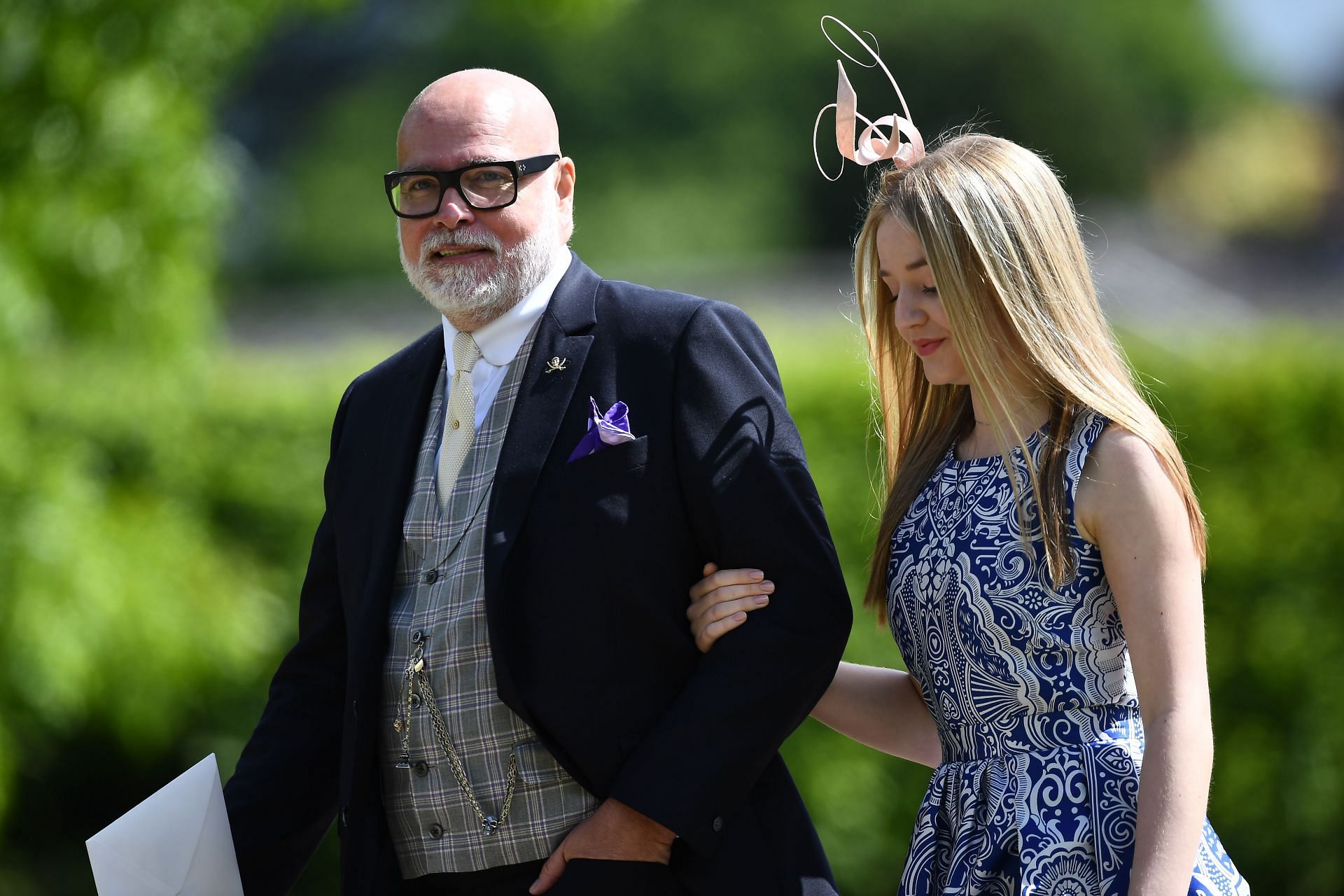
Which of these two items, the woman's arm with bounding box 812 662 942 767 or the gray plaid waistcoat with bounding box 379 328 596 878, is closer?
the gray plaid waistcoat with bounding box 379 328 596 878

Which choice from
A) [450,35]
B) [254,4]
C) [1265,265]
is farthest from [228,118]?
[254,4]

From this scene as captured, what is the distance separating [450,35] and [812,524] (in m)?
32.4

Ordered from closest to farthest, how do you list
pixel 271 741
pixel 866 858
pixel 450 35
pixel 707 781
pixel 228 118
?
1. pixel 707 781
2. pixel 271 741
3. pixel 866 858
4. pixel 228 118
5. pixel 450 35

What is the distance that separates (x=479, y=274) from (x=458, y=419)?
0.86 feet

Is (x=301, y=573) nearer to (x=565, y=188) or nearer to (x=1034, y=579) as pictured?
(x=565, y=188)

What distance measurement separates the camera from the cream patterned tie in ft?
8.68

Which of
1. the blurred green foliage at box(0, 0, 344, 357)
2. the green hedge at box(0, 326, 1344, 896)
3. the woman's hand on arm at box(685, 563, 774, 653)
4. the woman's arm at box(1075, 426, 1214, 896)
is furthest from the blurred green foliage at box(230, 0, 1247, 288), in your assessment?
the woman's arm at box(1075, 426, 1214, 896)

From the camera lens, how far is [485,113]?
259cm

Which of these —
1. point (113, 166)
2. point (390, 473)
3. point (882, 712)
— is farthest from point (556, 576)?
point (113, 166)

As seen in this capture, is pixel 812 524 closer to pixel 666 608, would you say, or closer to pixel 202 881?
pixel 666 608

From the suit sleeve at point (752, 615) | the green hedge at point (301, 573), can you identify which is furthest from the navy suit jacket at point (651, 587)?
the green hedge at point (301, 573)

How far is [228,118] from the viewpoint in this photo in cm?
2892

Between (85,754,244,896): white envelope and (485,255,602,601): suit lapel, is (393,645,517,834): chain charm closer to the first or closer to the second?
(485,255,602,601): suit lapel

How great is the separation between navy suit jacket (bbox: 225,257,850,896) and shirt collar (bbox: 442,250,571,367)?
33 mm
